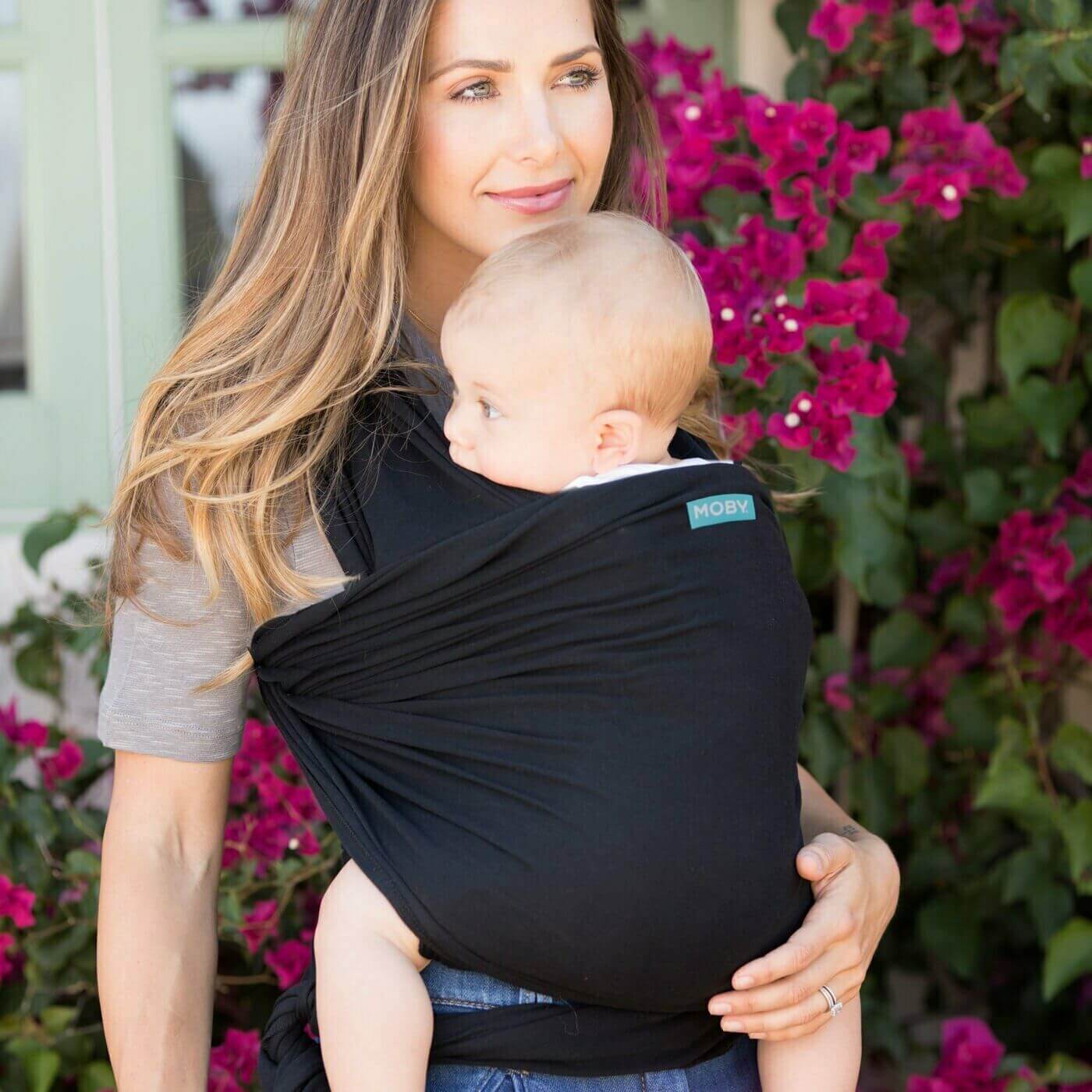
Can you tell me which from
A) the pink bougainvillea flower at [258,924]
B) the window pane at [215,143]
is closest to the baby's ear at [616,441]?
the pink bougainvillea flower at [258,924]

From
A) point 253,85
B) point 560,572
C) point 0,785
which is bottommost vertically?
point 0,785

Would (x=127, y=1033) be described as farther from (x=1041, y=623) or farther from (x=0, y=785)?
(x=1041, y=623)

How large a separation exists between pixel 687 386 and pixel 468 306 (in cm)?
21

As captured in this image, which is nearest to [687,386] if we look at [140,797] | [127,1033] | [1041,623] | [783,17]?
[140,797]

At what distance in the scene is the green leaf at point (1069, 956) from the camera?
2.10m

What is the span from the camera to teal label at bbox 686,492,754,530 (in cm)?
116

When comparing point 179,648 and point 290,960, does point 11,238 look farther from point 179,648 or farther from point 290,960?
point 179,648

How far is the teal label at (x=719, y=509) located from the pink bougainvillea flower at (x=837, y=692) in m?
1.10

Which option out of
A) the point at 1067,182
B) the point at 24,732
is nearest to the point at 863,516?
the point at 1067,182

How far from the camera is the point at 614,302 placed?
1.19 metres

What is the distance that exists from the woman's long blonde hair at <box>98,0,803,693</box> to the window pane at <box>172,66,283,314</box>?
48.8 inches

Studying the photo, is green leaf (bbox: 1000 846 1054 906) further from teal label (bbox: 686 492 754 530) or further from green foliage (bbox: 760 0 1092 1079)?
teal label (bbox: 686 492 754 530)

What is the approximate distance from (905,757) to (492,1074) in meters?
1.41

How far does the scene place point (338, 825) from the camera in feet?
3.90
